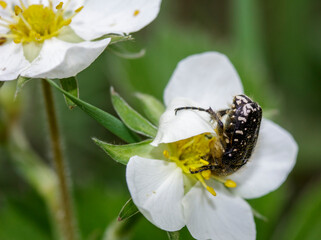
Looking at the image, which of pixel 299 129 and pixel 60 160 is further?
pixel 299 129

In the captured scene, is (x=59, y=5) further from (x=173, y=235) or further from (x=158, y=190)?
(x=173, y=235)

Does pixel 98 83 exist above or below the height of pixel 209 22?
below

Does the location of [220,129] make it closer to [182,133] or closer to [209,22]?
[182,133]

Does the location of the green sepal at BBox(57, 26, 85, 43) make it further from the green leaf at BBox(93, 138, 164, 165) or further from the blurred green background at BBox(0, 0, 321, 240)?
the blurred green background at BBox(0, 0, 321, 240)

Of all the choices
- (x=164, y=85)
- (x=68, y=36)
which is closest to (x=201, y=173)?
(x=68, y=36)

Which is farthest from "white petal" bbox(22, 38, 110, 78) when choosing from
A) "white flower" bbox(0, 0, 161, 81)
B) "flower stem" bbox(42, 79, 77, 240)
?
"flower stem" bbox(42, 79, 77, 240)

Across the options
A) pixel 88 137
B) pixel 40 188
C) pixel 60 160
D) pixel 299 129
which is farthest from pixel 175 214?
pixel 299 129
